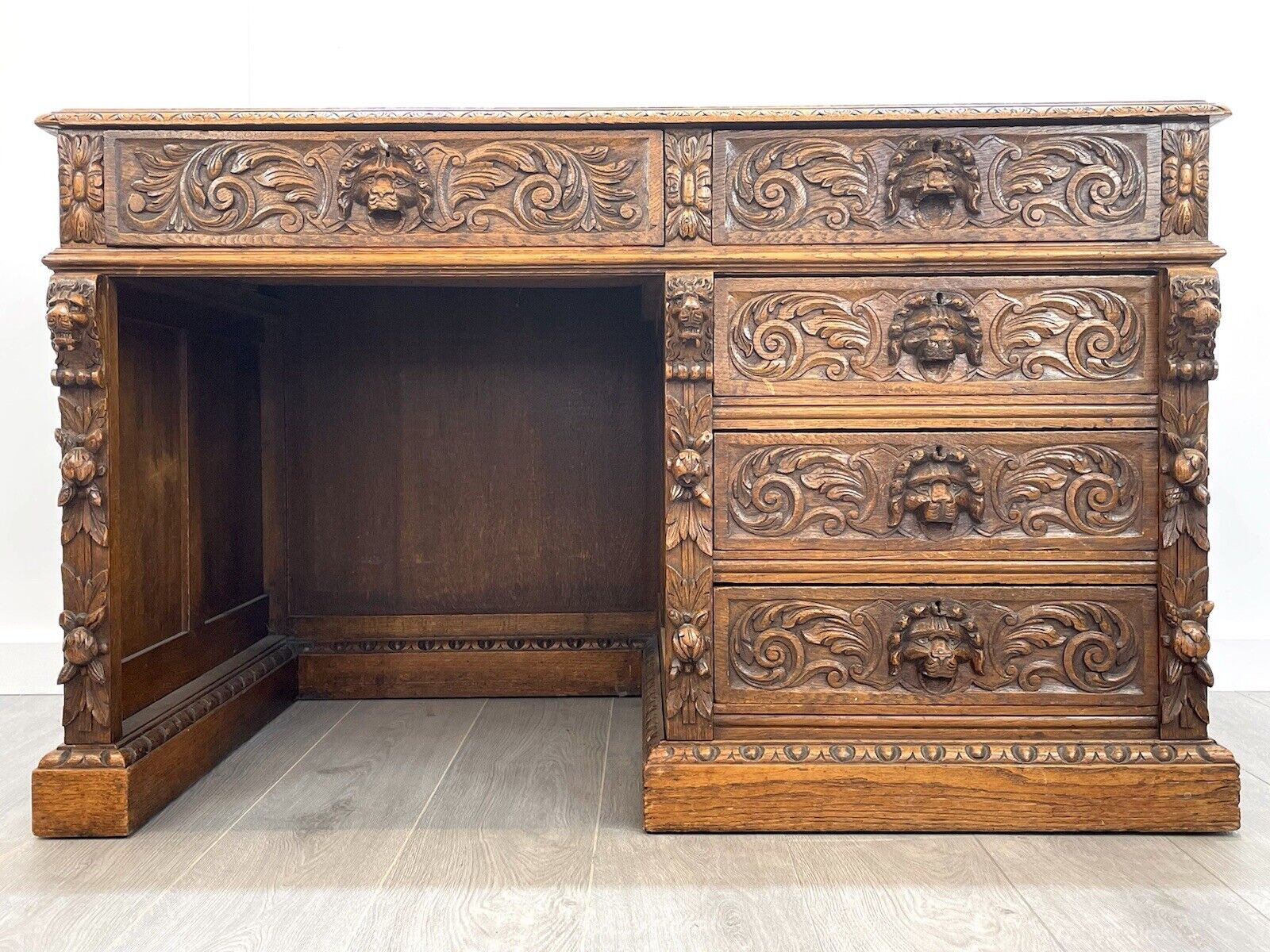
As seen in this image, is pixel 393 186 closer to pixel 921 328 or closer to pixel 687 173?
pixel 687 173

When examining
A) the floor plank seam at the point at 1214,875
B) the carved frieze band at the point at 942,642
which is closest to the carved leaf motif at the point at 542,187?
the carved frieze band at the point at 942,642

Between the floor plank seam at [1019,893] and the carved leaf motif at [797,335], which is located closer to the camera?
the floor plank seam at [1019,893]

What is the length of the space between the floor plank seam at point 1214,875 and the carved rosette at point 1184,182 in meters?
0.85

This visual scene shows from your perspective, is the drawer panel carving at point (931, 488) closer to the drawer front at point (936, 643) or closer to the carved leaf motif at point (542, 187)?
the drawer front at point (936, 643)

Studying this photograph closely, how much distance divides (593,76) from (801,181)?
1080mm

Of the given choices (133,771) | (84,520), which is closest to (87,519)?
(84,520)

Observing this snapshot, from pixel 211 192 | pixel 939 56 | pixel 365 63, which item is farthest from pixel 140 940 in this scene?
pixel 939 56

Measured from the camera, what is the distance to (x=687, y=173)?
1.49 meters

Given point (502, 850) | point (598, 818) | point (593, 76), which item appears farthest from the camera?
point (593, 76)

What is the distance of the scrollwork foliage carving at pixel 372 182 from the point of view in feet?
4.89

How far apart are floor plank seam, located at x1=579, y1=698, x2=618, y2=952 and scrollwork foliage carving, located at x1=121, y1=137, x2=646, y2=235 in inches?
33.8

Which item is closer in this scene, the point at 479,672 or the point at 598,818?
the point at 598,818

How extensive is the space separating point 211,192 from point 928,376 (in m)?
1.05

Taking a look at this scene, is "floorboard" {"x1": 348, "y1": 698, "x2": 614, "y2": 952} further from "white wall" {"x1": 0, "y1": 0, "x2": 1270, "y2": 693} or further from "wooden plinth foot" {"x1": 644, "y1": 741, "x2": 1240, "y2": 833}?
"white wall" {"x1": 0, "y1": 0, "x2": 1270, "y2": 693}
